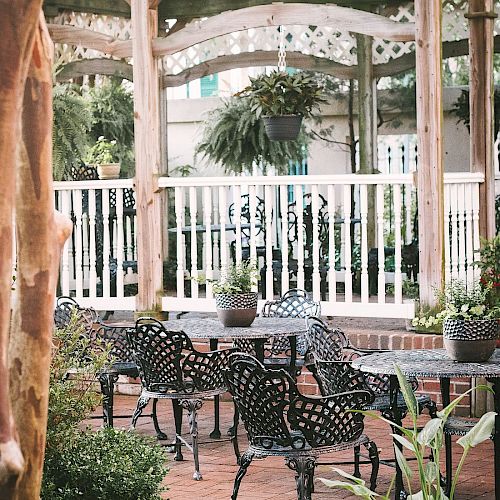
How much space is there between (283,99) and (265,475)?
3.73m

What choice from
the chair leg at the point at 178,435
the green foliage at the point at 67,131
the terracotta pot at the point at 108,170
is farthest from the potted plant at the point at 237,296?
the terracotta pot at the point at 108,170

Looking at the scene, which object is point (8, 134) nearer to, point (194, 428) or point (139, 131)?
point (194, 428)

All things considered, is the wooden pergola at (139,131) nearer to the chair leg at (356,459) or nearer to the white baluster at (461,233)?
the white baluster at (461,233)

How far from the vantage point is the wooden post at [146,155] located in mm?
9273

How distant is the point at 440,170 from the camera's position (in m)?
8.30

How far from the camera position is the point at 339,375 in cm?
603

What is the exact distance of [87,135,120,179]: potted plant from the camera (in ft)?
34.3

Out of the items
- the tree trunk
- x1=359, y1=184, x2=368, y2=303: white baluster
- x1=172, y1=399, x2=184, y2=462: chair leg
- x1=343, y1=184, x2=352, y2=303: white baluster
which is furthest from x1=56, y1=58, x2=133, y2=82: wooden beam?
the tree trunk

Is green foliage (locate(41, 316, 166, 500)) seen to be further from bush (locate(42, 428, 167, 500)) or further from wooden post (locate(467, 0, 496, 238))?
wooden post (locate(467, 0, 496, 238))

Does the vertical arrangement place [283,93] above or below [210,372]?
above

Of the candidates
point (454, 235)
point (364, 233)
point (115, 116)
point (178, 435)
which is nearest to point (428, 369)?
point (178, 435)

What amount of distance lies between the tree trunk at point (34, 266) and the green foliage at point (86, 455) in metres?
1.54

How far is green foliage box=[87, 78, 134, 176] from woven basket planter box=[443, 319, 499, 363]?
6.68m

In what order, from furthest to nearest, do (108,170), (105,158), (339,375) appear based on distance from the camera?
(105,158), (108,170), (339,375)
